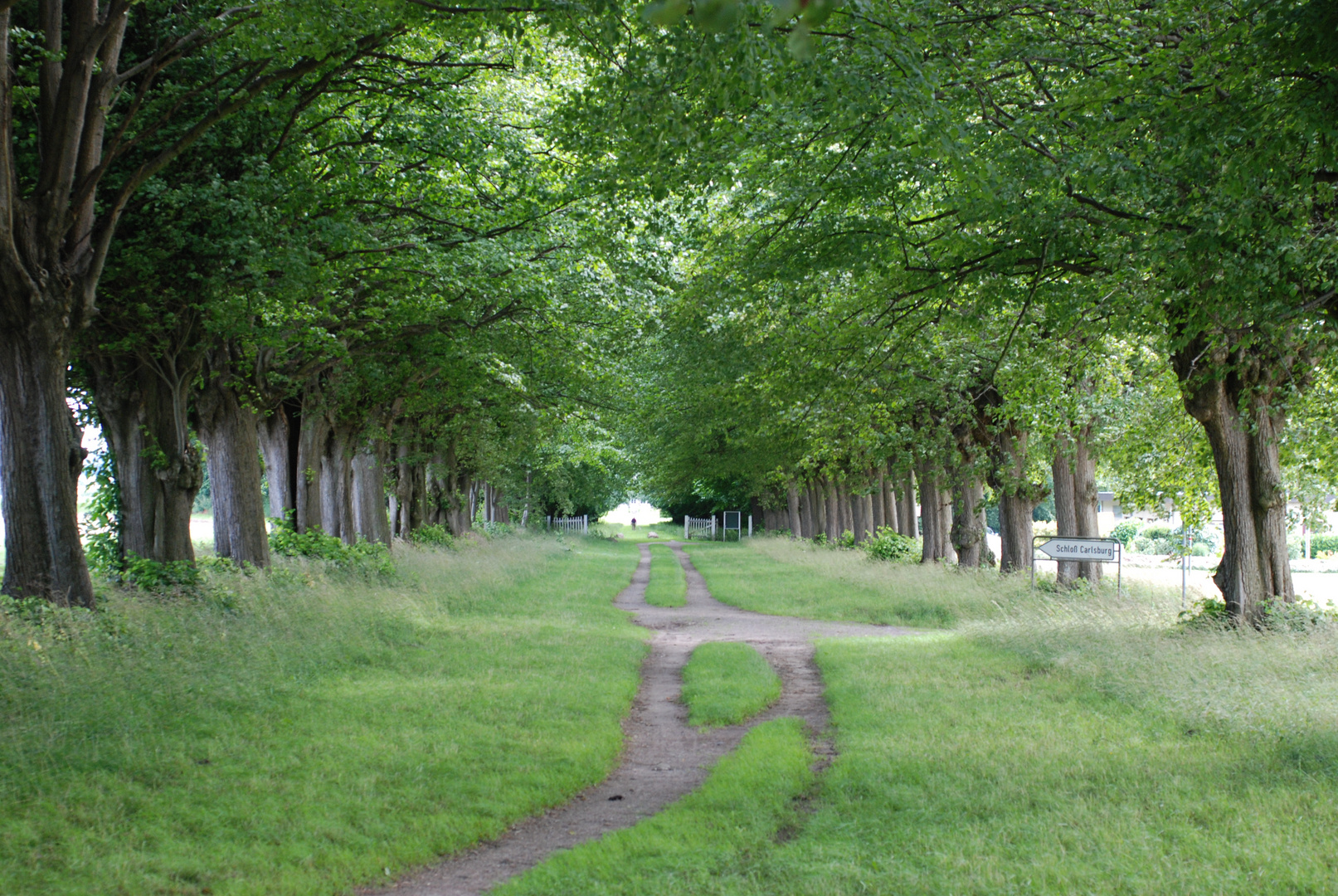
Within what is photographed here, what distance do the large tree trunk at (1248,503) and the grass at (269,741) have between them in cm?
826

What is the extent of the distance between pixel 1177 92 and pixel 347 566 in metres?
17.1

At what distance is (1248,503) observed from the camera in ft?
44.1

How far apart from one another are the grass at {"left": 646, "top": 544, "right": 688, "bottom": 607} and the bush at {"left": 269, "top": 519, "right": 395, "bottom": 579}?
21.2ft

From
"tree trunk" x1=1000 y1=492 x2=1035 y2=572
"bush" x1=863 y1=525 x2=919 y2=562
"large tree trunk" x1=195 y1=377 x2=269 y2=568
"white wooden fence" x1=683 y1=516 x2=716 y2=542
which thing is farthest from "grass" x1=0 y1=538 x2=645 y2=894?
"white wooden fence" x1=683 y1=516 x2=716 y2=542

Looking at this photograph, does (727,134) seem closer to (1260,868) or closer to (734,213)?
(734,213)

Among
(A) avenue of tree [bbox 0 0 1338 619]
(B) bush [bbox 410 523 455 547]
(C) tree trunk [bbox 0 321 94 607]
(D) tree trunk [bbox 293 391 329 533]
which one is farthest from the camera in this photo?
(B) bush [bbox 410 523 455 547]

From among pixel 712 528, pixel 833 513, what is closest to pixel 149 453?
pixel 833 513

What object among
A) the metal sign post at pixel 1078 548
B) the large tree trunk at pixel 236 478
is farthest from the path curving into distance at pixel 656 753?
the large tree trunk at pixel 236 478

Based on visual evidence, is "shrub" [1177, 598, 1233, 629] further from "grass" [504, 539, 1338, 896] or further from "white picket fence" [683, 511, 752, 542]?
"white picket fence" [683, 511, 752, 542]

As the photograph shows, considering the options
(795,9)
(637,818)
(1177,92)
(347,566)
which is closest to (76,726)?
(637,818)

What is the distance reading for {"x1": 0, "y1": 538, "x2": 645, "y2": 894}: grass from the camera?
19.3ft

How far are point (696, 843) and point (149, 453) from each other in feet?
37.8

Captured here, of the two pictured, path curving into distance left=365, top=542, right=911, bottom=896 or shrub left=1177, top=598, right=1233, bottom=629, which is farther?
shrub left=1177, top=598, right=1233, bottom=629

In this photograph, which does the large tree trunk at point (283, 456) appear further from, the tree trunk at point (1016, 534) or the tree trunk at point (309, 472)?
the tree trunk at point (1016, 534)
